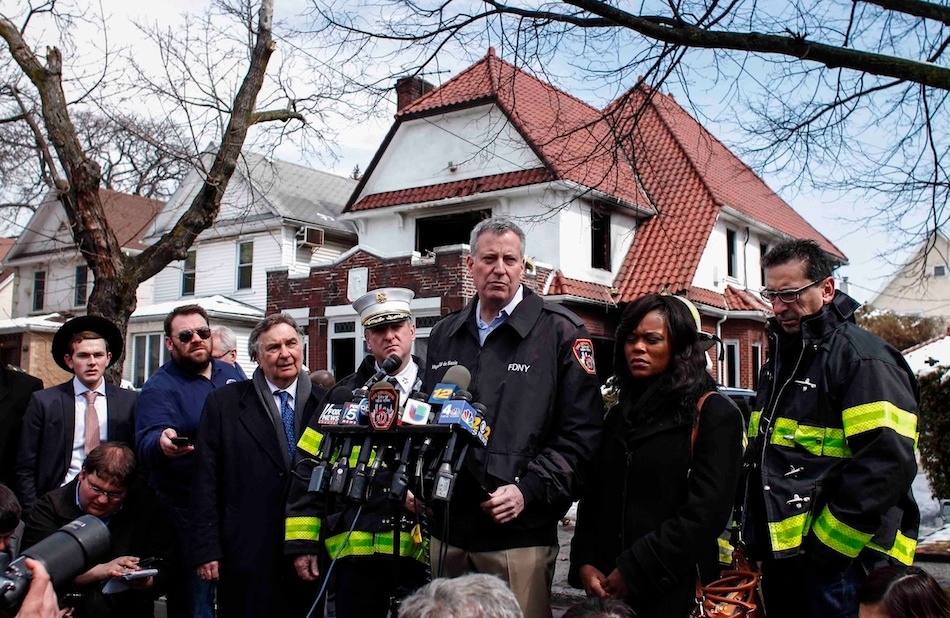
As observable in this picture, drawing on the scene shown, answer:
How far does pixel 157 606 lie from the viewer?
291 inches

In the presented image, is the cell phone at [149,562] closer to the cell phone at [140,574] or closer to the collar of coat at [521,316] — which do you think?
the cell phone at [140,574]

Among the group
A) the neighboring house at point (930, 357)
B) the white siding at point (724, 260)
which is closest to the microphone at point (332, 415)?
the neighboring house at point (930, 357)

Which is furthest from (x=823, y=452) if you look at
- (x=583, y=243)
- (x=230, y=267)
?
(x=230, y=267)

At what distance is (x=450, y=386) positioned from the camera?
10.6ft

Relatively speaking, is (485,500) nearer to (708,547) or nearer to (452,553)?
(452,553)

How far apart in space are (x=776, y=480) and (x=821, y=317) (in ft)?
2.42

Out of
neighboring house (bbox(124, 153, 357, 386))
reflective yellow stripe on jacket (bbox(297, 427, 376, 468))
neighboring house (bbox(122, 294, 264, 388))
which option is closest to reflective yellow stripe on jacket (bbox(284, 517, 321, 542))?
reflective yellow stripe on jacket (bbox(297, 427, 376, 468))

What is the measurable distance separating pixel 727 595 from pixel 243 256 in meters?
24.1

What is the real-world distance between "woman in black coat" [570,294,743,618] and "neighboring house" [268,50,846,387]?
14.5 meters

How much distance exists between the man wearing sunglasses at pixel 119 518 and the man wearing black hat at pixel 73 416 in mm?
658

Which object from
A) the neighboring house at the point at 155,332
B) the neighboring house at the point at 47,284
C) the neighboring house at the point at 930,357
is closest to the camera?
the neighboring house at the point at 930,357

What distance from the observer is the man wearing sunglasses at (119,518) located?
4469 millimetres

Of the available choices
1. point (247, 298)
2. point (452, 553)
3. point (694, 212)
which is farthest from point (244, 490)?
point (247, 298)

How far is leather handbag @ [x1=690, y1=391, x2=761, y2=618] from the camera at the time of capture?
3545 mm
